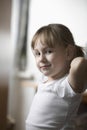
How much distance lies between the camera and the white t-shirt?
0.44 metres

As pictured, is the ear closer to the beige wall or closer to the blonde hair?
the blonde hair

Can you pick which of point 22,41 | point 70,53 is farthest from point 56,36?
point 22,41

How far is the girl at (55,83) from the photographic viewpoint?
0.44m

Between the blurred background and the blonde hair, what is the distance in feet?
0.10

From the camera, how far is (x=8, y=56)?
591 millimetres

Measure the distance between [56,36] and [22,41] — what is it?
0.15 m

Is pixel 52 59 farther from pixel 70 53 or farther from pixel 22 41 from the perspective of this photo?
pixel 22 41

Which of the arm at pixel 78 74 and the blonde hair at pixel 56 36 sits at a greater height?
the blonde hair at pixel 56 36

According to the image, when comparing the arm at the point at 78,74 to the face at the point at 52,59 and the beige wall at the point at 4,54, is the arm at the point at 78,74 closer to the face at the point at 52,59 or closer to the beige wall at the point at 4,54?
the face at the point at 52,59

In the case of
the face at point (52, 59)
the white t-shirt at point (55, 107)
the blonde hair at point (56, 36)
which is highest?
the blonde hair at point (56, 36)

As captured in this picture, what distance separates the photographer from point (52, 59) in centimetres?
46

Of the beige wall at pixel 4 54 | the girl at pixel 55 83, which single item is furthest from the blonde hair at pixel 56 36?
the beige wall at pixel 4 54

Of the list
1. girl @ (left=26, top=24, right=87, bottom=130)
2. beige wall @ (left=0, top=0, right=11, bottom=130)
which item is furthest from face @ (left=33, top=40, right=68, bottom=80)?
beige wall @ (left=0, top=0, right=11, bottom=130)

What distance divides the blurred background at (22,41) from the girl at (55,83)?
5cm
